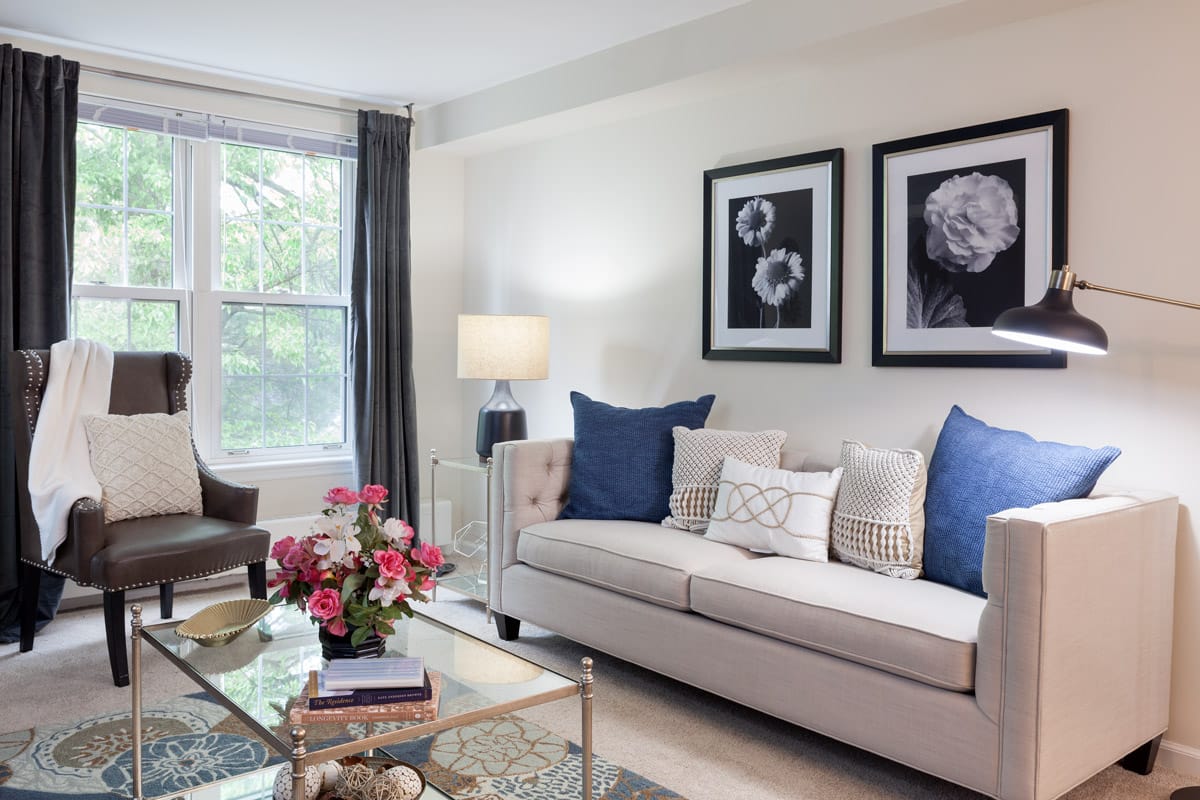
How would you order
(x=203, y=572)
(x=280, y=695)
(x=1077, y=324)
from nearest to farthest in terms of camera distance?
(x=280, y=695) → (x=1077, y=324) → (x=203, y=572)

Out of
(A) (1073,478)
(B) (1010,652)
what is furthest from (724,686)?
(A) (1073,478)

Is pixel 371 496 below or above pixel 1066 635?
above

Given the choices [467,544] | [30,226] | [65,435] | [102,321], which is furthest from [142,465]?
[467,544]

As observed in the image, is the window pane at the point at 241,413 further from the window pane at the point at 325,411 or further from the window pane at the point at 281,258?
the window pane at the point at 281,258

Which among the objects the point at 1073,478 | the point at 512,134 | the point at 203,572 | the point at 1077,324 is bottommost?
the point at 203,572

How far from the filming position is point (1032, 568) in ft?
7.18

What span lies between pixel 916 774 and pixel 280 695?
166 centimetres

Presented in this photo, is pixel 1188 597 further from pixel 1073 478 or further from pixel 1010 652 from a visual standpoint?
pixel 1010 652

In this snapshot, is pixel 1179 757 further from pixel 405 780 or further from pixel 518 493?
pixel 518 493

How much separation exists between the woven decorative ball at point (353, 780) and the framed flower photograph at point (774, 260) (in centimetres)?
219

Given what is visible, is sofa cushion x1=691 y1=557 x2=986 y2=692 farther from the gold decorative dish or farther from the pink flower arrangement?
the gold decorative dish

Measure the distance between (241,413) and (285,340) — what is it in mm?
423

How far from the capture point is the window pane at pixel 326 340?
5000 millimetres

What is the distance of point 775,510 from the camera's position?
3172 millimetres
